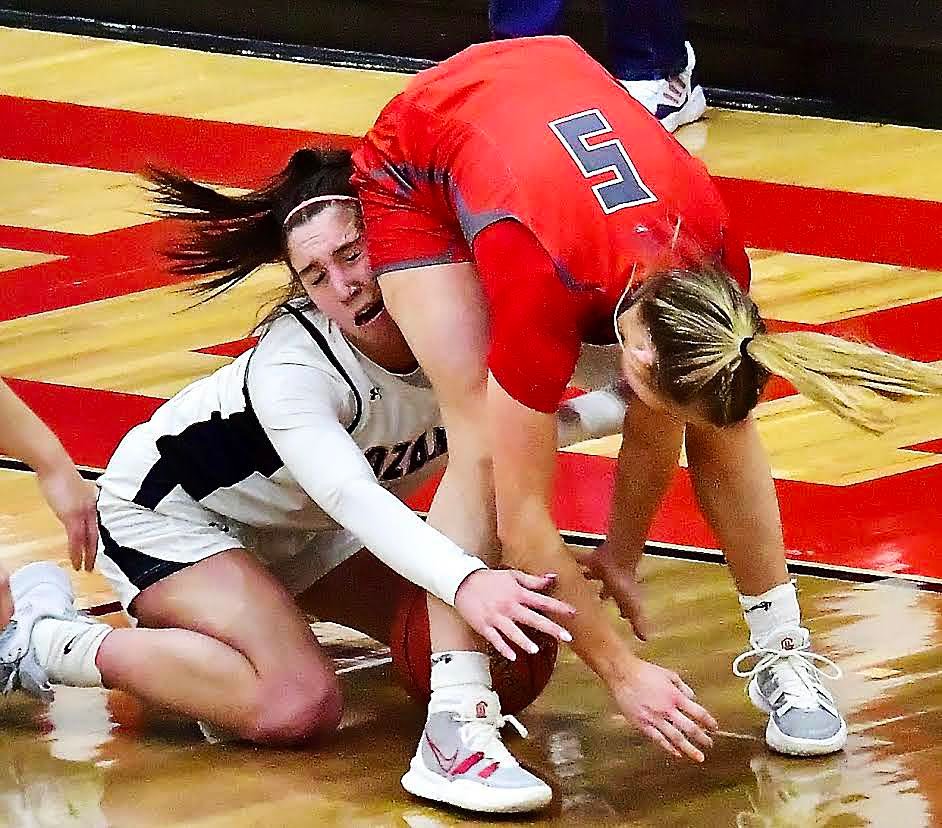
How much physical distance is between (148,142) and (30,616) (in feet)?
8.72

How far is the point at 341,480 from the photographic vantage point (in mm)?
2072

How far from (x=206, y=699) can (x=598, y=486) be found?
3.09 ft

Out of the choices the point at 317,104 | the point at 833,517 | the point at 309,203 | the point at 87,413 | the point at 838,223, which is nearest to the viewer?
the point at 309,203

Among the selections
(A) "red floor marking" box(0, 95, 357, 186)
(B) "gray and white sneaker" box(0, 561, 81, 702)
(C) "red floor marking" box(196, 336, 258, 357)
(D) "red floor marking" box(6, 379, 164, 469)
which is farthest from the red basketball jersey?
(A) "red floor marking" box(0, 95, 357, 186)

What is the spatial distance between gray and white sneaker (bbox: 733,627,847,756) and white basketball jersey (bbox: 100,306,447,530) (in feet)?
1.48

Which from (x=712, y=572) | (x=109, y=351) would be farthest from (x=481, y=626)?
(x=109, y=351)

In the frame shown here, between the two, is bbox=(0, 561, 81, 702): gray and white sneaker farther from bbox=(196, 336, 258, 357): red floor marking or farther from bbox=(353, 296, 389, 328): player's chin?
bbox=(196, 336, 258, 357): red floor marking

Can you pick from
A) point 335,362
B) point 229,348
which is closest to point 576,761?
point 335,362

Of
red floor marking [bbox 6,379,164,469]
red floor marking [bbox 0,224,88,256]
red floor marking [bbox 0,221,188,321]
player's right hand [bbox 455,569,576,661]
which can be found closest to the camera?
player's right hand [bbox 455,569,576,661]

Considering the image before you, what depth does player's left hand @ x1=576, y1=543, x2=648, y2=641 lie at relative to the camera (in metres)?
2.27

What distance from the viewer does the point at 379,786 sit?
2090 mm

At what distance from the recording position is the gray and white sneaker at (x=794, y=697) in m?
2.14

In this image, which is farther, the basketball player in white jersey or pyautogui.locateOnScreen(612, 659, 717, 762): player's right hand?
the basketball player in white jersey

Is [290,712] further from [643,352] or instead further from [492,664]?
[643,352]
